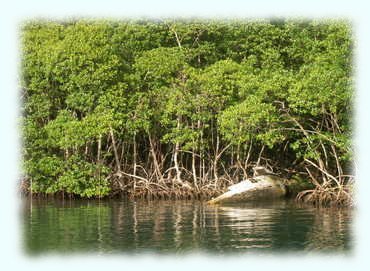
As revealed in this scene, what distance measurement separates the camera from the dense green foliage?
25.4 m

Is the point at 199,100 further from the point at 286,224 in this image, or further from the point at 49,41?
the point at 286,224

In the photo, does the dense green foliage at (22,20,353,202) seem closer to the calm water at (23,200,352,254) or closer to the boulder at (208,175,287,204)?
the boulder at (208,175,287,204)

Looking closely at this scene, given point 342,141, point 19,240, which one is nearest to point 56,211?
point 19,240

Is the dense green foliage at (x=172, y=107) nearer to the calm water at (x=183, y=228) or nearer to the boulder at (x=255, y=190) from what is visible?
the boulder at (x=255, y=190)

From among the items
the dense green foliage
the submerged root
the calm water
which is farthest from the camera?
the dense green foliage

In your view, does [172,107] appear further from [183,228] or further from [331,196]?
[183,228]

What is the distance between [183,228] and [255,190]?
777 cm

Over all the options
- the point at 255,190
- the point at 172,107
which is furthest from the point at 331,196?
the point at 172,107

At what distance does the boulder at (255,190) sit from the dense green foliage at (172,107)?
4.47 feet

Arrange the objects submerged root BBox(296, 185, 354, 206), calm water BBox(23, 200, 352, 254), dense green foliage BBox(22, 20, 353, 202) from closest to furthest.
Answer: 1. calm water BBox(23, 200, 352, 254)
2. submerged root BBox(296, 185, 354, 206)
3. dense green foliage BBox(22, 20, 353, 202)

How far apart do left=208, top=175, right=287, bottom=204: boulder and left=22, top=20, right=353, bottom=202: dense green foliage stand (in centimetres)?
136

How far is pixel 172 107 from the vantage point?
27594mm

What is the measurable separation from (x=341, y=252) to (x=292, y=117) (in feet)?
35.6

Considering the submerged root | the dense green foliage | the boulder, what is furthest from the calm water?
the dense green foliage
